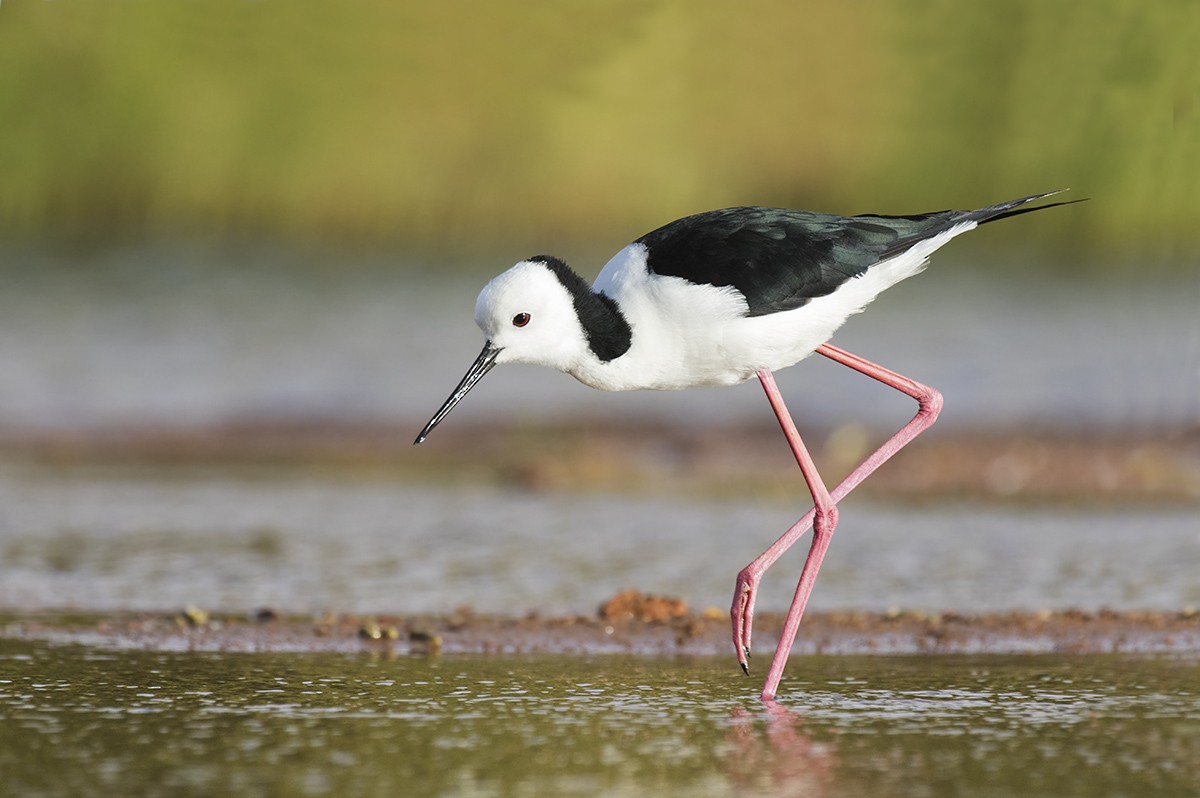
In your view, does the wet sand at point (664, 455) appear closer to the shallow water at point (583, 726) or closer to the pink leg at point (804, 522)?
the pink leg at point (804, 522)

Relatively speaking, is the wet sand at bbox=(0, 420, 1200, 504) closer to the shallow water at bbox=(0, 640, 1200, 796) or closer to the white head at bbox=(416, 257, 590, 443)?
the shallow water at bbox=(0, 640, 1200, 796)

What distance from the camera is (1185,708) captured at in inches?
217

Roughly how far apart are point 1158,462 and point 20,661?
6.84m

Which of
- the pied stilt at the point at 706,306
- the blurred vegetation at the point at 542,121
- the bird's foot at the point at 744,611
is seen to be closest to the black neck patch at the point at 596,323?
the pied stilt at the point at 706,306

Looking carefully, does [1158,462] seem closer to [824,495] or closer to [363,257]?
[824,495]

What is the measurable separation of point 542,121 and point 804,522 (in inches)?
523

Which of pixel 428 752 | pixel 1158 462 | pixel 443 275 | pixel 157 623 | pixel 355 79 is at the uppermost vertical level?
pixel 355 79

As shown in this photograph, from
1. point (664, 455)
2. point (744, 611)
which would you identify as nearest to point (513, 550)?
point (744, 611)

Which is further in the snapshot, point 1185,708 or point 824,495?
point 824,495

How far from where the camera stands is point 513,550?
8.74 metres

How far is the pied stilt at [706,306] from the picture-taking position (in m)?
6.11

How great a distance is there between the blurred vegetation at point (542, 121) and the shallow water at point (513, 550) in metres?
9.00

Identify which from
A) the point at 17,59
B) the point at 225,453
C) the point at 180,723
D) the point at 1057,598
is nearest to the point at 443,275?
the point at 17,59

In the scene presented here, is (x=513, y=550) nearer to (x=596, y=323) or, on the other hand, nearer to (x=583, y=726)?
(x=596, y=323)
